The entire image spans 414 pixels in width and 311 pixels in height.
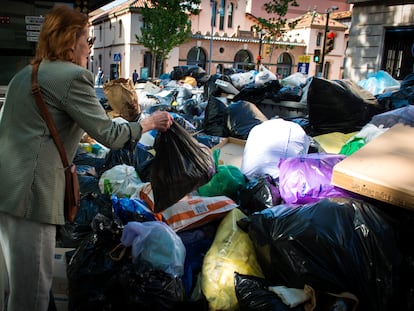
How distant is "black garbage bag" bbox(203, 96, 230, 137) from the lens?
4578 mm

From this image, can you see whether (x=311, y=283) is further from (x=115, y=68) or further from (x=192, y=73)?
(x=115, y=68)

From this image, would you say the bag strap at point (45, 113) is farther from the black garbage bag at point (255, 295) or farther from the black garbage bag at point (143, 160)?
the black garbage bag at point (143, 160)

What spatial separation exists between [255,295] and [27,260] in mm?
1025

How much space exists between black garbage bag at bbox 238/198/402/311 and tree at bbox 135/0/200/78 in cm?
2187

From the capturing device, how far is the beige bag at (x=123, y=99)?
4934mm

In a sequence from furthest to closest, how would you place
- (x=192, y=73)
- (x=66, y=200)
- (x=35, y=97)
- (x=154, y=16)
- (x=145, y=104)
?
(x=154, y=16) < (x=192, y=73) < (x=145, y=104) < (x=66, y=200) < (x=35, y=97)

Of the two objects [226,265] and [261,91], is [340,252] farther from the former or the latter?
[261,91]

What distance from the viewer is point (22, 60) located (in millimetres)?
5379

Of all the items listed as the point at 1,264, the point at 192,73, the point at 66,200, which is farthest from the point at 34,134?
the point at 192,73

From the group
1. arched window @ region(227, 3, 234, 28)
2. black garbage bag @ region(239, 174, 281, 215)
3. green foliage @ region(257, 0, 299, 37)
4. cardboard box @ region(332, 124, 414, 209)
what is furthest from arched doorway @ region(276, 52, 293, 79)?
cardboard box @ region(332, 124, 414, 209)

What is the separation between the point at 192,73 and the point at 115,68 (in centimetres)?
2016

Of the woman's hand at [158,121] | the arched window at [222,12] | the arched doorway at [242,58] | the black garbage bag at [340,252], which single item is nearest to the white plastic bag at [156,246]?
the black garbage bag at [340,252]

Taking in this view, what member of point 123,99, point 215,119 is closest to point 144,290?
point 215,119

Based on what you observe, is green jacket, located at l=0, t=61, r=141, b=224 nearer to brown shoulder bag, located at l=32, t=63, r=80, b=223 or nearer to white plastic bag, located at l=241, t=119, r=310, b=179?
brown shoulder bag, located at l=32, t=63, r=80, b=223
